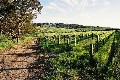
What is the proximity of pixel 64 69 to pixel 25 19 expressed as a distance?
3176 centimetres

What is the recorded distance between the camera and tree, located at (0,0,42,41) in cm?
4125

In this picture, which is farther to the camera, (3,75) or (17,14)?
(17,14)

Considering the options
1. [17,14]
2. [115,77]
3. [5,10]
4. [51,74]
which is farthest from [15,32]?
[115,77]

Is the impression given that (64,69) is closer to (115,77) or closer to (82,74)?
(82,74)

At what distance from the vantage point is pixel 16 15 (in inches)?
1799

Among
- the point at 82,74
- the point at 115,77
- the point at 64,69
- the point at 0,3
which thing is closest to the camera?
the point at 115,77

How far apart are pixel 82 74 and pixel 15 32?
30.6 meters

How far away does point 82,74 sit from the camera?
58.9 ft

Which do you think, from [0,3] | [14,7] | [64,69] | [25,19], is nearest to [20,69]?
[64,69]

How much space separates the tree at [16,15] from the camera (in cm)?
4125

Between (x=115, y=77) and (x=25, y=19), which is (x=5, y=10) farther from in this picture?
(x=115, y=77)

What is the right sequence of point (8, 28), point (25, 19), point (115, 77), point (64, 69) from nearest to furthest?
1. point (115, 77)
2. point (64, 69)
3. point (8, 28)
4. point (25, 19)

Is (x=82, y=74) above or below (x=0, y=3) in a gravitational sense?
below

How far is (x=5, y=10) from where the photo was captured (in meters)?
41.4
